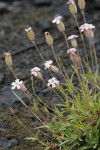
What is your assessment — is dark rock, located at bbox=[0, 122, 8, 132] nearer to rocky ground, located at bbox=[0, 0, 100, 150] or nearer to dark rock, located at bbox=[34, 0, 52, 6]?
rocky ground, located at bbox=[0, 0, 100, 150]

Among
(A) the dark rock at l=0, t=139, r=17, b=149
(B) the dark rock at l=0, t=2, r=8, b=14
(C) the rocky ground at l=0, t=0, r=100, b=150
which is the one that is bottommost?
(A) the dark rock at l=0, t=139, r=17, b=149

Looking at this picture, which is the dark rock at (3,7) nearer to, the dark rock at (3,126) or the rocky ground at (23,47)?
the rocky ground at (23,47)

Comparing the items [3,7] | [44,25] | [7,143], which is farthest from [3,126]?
[3,7]

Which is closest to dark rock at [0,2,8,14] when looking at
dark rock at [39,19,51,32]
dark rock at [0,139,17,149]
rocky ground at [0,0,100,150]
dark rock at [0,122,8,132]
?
rocky ground at [0,0,100,150]

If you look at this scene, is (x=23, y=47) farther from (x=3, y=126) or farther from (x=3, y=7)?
(x=3, y=126)

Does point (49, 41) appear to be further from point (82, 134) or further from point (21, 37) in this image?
point (21, 37)

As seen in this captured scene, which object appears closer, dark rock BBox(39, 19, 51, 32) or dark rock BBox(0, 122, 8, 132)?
dark rock BBox(0, 122, 8, 132)

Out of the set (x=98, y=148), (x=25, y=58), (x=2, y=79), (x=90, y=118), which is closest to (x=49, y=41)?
(x=90, y=118)

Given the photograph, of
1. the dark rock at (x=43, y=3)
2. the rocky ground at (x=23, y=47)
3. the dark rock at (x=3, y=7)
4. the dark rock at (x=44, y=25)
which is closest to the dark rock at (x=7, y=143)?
the rocky ground at (x=23, y=47)
